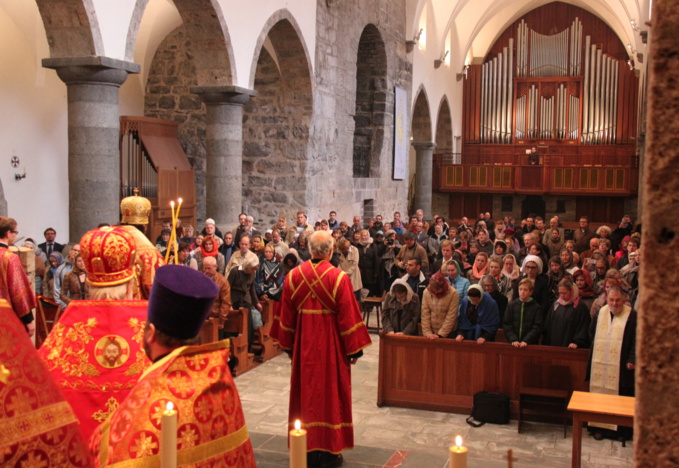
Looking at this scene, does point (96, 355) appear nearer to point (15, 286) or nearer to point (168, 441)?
point (15, 286)

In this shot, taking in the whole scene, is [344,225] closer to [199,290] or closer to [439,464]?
[439,464]

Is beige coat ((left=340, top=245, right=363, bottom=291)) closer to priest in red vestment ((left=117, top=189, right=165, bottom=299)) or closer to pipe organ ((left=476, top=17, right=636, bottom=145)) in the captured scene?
priest in red vestment ((left=117, top=189, right=165, bottom=299))

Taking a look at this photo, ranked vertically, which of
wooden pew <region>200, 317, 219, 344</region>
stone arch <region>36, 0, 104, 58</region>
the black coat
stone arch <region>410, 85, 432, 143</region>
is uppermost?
stone arch <region>410, 85, 432, 143</region>

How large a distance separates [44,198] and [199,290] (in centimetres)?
1268

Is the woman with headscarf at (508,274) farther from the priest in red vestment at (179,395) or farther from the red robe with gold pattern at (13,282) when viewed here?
the priest in red vestment at (179,395)

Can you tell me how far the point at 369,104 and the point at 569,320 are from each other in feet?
45.9

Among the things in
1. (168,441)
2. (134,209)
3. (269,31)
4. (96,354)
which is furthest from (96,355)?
(269,31)

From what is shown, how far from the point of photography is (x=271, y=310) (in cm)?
1027

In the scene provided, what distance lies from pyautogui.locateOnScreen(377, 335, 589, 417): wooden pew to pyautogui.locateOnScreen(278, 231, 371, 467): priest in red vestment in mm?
2127

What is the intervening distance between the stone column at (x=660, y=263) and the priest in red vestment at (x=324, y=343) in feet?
15.5

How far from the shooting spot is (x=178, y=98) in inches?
687

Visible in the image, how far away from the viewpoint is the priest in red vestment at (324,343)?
6.03 meters

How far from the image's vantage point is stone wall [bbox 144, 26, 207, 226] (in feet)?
56.8

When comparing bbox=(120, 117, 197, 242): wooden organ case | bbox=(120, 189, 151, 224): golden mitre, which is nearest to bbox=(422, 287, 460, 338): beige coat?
bbox=(120, 189, 151, 224): golden mitre
